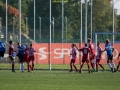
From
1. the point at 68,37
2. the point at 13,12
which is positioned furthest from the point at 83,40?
the point at 13,12

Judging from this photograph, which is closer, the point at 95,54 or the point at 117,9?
the point at 95,54

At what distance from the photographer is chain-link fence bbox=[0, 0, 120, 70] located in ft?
183

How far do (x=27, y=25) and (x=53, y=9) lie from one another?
7834 mm

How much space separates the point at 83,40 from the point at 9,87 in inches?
1216

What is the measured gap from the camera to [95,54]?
4219cm

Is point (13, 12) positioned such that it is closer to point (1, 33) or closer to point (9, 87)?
point (1, 33)

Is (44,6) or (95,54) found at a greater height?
(44,6)

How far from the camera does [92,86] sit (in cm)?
2664

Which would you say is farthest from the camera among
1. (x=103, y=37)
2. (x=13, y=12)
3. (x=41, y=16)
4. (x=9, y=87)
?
(x=13, y=12)

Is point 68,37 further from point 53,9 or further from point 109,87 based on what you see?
point 109,87

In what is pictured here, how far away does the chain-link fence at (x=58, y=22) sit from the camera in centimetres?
5569

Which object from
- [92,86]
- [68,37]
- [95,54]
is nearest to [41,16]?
Answer: [68,37]

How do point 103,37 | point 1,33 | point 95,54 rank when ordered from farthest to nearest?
point 1,33 < point 103,37 < point 95,54

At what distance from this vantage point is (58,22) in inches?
2409
